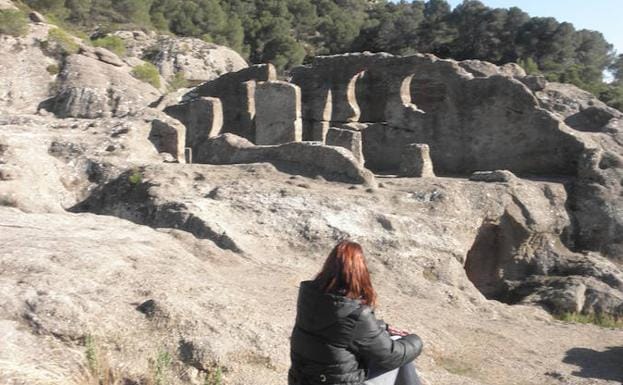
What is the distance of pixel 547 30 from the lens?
1778 inches

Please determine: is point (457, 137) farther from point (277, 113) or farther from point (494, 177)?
point (277, 113)

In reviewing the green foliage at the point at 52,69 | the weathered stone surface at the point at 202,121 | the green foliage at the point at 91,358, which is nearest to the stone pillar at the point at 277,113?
the weathered stone surface at the point at 202,121

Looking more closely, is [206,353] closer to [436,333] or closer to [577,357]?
[436,333]

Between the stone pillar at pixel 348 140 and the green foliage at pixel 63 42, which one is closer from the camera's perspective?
the stone pillar at pixel 348 140

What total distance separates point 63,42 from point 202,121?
8.18 metres

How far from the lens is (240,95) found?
20.0 m

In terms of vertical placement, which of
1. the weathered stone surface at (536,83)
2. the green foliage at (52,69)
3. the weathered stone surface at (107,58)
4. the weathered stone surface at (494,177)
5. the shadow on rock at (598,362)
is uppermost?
the weathered stone surface at (536,83)

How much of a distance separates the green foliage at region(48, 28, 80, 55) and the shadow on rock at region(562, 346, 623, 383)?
18834 millimetres

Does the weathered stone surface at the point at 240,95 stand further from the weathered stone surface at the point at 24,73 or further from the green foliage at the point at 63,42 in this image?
the green foliage at the point at 63,42

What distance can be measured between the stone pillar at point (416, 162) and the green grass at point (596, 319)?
14.0 ft

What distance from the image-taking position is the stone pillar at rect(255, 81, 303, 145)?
18516 millimetres

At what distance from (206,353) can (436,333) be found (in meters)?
2.96

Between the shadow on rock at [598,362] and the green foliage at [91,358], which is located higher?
the green foliage at [91,358]

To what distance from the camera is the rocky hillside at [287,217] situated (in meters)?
6.30
